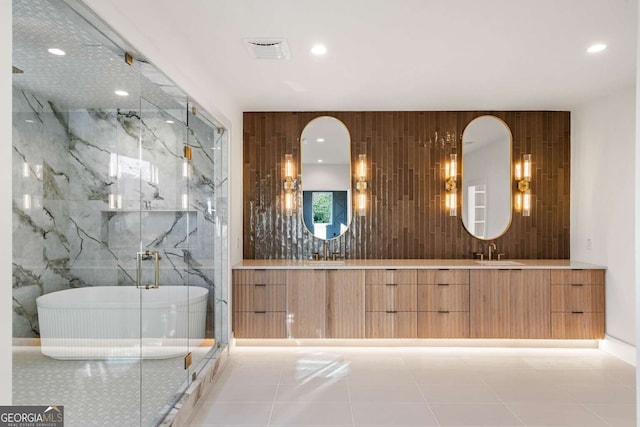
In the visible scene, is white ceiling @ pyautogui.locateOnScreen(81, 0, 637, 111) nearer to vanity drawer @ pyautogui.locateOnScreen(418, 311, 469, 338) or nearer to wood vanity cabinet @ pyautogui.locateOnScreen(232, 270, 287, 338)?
wood vanity cabinet @ pyautogui.locateOnScreen(232, 270, 287, 338)

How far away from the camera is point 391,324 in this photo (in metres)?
4.21

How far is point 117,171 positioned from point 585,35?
9.93 feet

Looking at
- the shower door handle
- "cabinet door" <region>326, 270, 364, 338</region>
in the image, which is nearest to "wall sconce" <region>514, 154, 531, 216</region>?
"cabinet door" <region>326, 270, 364, 338</region>

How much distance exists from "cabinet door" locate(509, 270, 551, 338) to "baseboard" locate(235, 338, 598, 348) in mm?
166

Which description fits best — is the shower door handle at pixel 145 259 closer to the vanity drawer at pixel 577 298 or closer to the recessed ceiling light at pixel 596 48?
the recessed ceiling light at pixel 596 48

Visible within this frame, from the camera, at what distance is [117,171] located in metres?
2.24

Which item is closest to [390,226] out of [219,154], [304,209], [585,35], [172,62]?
[304,209]

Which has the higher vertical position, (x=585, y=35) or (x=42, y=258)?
(x=585, y=35)

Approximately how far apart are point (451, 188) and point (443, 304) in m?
1.30

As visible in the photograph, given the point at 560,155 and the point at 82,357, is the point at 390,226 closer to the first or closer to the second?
the point at 560,155

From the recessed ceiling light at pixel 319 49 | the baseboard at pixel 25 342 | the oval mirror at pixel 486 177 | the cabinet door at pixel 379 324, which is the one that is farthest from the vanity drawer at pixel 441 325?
the baseboard at pixel 25 342

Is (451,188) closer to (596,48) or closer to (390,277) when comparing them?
(390,277)

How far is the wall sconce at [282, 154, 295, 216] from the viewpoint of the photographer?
4.75 meters
